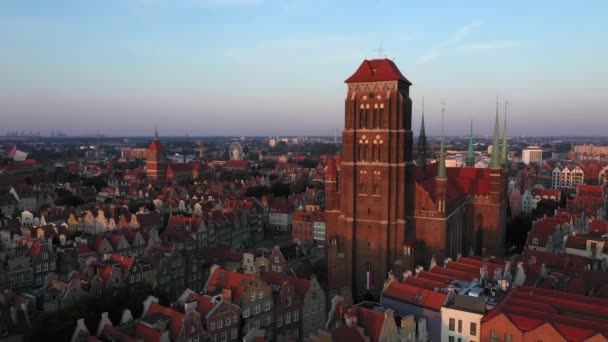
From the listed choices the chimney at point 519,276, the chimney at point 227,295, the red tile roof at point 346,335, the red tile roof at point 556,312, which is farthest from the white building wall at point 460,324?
the chimney at point 227,295

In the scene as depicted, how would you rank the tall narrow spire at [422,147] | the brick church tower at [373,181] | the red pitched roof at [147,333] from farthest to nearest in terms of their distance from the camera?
1. the tall narrow spire at [422,147]
2. the brick church tower at [373,181]
3. the red pitched roof at [147,333]

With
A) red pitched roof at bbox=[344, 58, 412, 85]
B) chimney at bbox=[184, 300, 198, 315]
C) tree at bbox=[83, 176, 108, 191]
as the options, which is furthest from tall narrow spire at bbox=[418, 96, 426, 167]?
tree at bbox=[83, 176, 108, 191]

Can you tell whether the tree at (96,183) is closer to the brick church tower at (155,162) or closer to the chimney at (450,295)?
the brick church tower at (155,162)

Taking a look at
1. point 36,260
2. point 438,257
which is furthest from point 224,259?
point 438,257

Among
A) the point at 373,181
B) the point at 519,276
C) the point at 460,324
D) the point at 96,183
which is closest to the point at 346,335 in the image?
the point at 460,324

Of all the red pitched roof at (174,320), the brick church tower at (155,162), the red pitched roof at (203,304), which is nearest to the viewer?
the red pitched roof at (174,320)

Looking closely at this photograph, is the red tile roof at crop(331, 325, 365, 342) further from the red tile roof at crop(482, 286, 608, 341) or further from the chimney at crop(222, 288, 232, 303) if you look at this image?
the chimney at crop(222, 288, 232, 303)

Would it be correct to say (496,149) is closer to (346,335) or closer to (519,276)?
(519,276)
